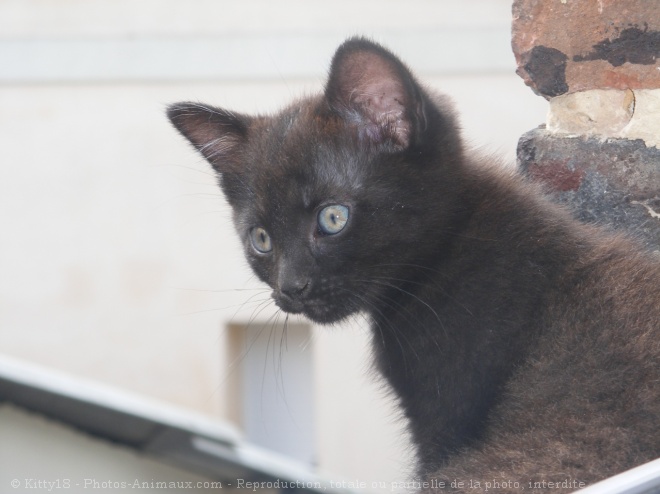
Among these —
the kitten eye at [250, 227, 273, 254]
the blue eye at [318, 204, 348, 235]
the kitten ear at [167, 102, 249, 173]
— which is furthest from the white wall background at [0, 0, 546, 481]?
the blue eye at [318, 204, 348, 235]

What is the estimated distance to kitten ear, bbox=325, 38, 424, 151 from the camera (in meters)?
1.90

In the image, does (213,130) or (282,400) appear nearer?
(213,130)

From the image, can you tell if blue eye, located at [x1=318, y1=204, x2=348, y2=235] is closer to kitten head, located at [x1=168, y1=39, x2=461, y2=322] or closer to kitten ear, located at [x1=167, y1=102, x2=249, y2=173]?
kitten head, located at [x1=168, y1=39, x2=461, y2=322]

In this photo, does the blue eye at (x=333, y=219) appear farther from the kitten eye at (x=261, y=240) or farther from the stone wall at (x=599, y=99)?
the stone wall at (x=599, y=99)

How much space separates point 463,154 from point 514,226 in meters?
0.23

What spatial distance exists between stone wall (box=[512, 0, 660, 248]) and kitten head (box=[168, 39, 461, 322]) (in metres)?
0.33

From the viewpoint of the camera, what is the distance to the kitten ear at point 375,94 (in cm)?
190

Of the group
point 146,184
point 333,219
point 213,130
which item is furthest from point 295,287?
point 146,184

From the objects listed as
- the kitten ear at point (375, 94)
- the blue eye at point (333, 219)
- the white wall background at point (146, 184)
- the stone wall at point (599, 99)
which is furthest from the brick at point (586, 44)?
the white wall background at point (146, 184)

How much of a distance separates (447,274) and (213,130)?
2.60 feet

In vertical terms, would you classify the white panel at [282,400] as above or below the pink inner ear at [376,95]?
below

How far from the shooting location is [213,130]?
236 cm

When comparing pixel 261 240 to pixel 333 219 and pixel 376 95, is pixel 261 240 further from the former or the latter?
pixel 376 95

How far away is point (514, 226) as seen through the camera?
1.96 metres
